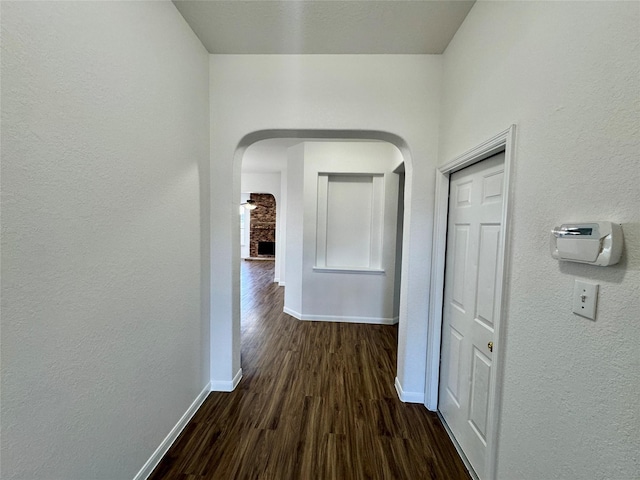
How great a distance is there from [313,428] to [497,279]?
1.61 m

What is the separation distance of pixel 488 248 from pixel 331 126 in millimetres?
1437

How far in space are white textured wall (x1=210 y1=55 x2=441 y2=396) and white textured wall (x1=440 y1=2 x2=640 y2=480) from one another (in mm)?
701

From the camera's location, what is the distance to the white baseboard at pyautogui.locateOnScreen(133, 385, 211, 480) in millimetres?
1437

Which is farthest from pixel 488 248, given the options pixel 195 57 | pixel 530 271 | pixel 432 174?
pixel 195 57

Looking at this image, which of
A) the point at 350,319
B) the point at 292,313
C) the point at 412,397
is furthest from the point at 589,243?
the point at 292,313

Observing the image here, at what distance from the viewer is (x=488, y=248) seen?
4.81 ft

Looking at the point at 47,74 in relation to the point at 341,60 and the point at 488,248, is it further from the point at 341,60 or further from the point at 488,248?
the point at 488,248

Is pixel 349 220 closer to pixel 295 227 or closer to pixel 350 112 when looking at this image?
pixel 295 227

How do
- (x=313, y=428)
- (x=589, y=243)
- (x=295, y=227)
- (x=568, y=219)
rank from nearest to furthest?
(x=589, y=243), (x=568, y=219), (x=313, y=428), (x=295, y=227)

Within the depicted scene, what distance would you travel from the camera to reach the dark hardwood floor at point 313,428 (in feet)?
5.08

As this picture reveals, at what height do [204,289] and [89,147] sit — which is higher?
[89,147]

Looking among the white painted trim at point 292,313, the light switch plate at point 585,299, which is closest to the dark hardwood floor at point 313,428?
the white painted trim at point 292,313

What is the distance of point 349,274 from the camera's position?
3883 millimetres

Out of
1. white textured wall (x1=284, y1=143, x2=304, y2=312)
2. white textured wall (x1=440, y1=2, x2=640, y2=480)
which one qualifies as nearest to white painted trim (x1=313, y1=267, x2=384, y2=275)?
white textured wall (x1=284, y1=143, x2=304, y2=312)
